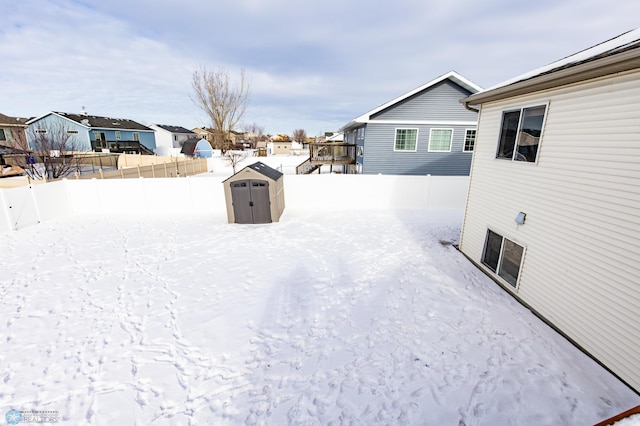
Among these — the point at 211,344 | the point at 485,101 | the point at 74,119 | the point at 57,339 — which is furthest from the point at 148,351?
the point at 74,119

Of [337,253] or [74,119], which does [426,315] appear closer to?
[337,253]

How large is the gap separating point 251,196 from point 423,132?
34.6 ft

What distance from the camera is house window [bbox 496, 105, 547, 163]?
5.32 meters

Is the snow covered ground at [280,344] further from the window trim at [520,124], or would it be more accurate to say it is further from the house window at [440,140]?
the house window at [440,140]

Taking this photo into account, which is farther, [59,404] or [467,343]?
[467,343]

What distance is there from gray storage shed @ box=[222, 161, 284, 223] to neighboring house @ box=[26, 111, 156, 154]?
31.9m

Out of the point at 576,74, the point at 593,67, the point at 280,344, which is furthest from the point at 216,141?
the point at 593,67

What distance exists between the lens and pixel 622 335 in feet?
12.4

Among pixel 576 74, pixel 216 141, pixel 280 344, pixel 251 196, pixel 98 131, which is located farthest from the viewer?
pixel 216 141

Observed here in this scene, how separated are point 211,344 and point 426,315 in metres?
3.88

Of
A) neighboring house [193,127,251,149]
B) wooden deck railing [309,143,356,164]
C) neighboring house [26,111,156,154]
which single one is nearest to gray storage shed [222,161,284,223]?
wooden deck railing [309,143,356,164]

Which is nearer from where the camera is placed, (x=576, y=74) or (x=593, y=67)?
(x=593, y=67)

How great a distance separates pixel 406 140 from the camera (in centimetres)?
1530

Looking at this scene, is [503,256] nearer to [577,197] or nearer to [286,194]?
[577,197]
